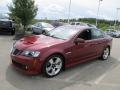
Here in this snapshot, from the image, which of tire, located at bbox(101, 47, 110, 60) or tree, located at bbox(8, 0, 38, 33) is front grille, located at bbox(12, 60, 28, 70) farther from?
tree, located at bbox(8, 0, 38, 33)

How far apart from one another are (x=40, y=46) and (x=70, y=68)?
1.57m

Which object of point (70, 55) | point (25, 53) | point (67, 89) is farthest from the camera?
point (70, 55)

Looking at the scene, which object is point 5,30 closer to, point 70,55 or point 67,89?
point 70,55

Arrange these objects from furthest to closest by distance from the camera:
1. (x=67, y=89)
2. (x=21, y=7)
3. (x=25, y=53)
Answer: (x=21, y=7)
(x=25, y=53)
(x=67, y=89)

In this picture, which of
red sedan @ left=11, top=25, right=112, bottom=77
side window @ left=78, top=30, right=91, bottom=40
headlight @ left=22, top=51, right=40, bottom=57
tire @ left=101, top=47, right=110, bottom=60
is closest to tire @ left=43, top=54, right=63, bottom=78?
red sedan @ left=11, top=25, right=112, bottom=77

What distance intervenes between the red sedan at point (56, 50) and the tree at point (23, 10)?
760cm

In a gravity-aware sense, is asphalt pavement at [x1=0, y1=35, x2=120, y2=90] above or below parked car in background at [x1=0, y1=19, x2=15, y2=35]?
below

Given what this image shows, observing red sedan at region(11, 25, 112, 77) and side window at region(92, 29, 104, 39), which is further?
side window at region(92, 29, 104, 39)

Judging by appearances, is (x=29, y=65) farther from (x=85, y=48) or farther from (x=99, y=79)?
(x=85, y=48)

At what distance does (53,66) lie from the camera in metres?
5.69

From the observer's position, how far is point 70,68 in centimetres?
651

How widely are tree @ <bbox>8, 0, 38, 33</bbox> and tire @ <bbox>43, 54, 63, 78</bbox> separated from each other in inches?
356

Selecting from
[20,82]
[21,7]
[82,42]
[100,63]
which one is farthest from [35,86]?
[21,7]

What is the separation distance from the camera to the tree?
14062 mm
